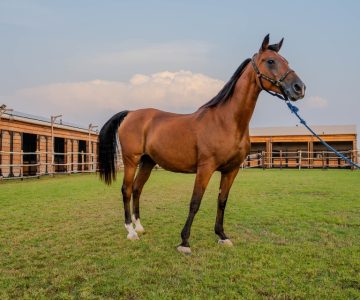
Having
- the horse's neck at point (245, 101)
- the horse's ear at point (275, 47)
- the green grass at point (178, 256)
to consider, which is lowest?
the green grass at point (178, 256)

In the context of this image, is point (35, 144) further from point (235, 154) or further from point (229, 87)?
point (235, 154)

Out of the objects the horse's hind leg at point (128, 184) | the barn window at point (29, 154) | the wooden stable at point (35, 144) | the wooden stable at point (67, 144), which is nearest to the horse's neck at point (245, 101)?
the horse's hind leg at point (128, 184)

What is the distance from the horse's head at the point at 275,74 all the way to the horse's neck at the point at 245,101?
11 cm

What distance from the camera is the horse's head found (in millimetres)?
3652

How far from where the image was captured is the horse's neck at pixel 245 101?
4.03 meters

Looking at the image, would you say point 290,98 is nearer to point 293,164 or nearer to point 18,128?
point 18,128

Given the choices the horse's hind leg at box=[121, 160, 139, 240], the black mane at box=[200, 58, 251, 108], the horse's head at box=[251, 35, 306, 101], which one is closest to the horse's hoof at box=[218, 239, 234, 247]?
the horse's hind leg at box=[121, 160, 139, 240]

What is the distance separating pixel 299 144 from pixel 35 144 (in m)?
23.0

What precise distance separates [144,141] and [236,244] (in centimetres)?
184

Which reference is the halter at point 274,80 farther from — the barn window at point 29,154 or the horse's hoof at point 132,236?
the barn window at point 29,154

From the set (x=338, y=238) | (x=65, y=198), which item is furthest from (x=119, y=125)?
(x=65, y=198)

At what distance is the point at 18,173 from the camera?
17469 mm

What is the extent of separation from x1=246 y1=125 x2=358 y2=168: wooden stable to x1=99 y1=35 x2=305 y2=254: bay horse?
79.1 feet

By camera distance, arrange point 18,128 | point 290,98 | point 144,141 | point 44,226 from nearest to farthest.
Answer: point 290,98 → point 144,141 → point 44,226 → point 18,128
